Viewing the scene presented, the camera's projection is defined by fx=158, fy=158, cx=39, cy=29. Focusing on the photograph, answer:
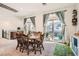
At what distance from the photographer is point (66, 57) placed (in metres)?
2.51

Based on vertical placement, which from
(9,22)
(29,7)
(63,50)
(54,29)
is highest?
(29,7)

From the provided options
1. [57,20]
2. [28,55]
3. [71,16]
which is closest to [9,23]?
[28,55]

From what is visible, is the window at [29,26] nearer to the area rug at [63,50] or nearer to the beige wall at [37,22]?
the beige wall at [37,22]

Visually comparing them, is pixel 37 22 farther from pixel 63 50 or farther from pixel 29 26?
pixel 63 50

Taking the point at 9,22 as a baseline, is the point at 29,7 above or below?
above

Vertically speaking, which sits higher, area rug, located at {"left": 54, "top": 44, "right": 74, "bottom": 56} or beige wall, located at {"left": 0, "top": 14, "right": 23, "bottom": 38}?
beige wall, located at {"left": 0, "top": 14, "right": 23, "bottom": 38}

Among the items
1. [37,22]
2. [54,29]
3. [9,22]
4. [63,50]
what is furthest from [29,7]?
[63,50]

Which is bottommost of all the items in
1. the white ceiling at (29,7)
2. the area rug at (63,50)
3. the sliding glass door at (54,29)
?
the area rug at (63,50)

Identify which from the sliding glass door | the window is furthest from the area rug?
the window

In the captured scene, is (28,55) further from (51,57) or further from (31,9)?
(31,9)

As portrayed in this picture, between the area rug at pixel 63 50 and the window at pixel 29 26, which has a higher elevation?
the window at pixel 29 26

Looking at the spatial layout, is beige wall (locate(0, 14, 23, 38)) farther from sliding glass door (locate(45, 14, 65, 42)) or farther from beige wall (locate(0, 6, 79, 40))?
sliding glass door (locate(45, 14, 65, 42))

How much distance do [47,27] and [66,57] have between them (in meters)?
0.56

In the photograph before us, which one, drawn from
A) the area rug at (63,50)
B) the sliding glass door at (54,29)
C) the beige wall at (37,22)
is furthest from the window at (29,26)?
the area rug at (63,50)
